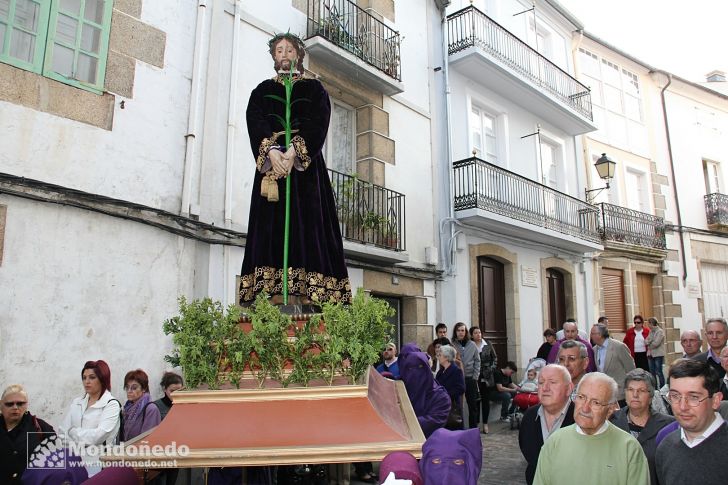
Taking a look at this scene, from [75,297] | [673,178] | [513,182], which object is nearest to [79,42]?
[75,297]

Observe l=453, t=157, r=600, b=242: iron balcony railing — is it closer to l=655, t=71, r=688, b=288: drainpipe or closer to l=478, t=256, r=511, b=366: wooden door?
l=478, t=256, r=511, b=366: wooden door

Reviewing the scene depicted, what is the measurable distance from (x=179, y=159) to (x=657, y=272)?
13.2 meters

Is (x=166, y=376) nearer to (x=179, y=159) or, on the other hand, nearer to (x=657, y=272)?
(x=179, y=159)

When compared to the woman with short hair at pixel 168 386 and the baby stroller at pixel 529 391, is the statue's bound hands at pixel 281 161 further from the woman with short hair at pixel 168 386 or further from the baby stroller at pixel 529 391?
the baby stroller at pixel 529 391

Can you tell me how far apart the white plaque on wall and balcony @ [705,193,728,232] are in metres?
7.76

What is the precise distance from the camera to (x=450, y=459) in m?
2.05

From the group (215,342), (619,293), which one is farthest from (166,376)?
(619,293)

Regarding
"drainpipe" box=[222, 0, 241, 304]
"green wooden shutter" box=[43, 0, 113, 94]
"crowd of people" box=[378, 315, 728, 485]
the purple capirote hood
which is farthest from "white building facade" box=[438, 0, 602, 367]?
the purple capirote hood

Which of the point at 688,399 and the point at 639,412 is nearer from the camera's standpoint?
the point at 688,399

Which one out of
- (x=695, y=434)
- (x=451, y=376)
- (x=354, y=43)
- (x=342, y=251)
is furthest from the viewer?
(x=354, y=43)

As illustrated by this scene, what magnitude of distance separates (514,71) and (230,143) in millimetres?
6580

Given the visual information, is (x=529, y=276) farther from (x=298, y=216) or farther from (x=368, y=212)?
(x=298, y=216)

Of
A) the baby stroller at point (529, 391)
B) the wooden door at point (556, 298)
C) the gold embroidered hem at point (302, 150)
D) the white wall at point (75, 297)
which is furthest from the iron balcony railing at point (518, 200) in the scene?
the gold embroidered hem at point (302, 150)

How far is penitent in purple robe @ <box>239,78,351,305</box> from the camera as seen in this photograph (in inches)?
112
